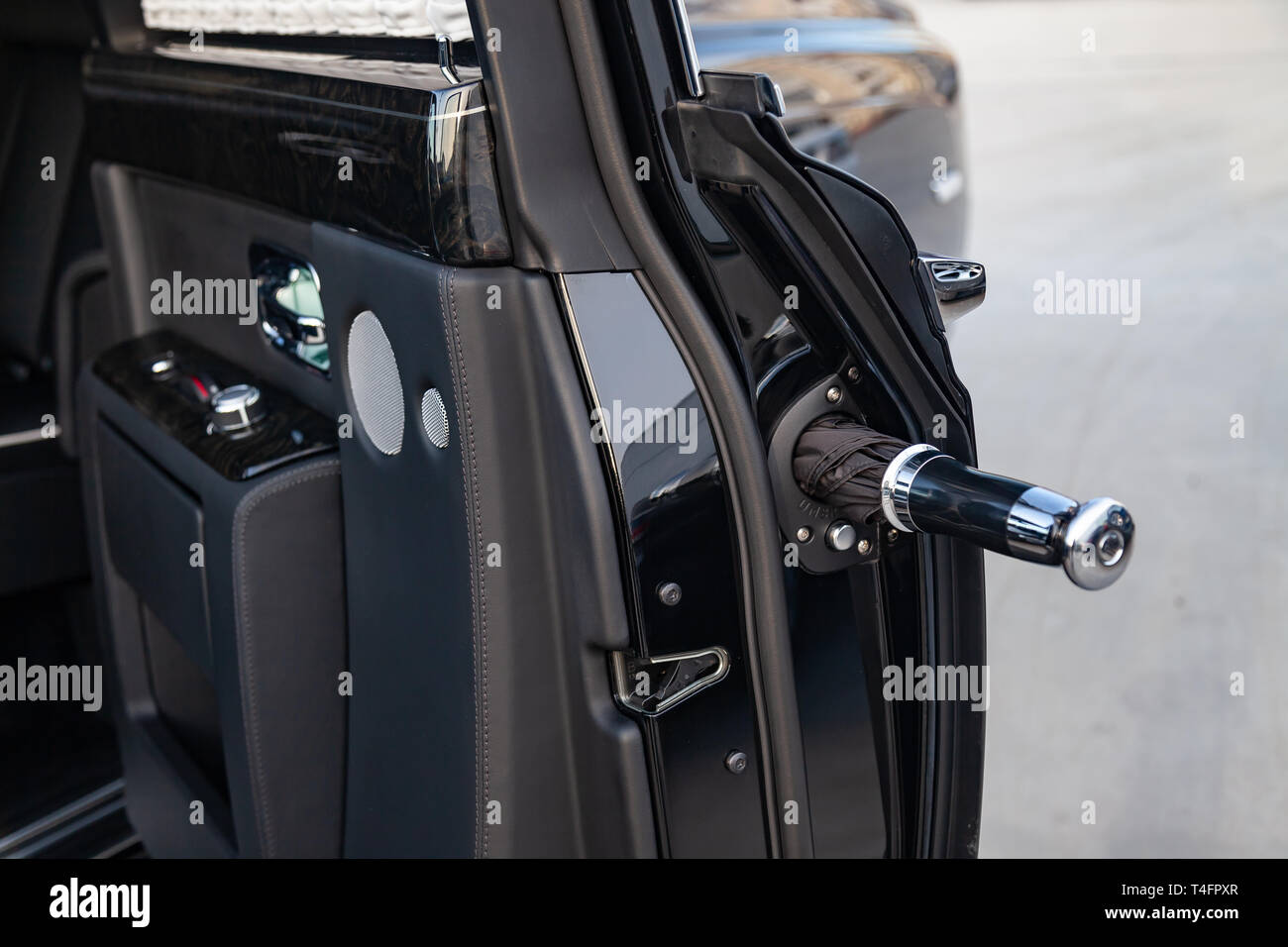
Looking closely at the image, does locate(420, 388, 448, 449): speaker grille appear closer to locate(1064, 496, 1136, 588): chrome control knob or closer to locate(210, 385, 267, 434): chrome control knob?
locate(210, 385, 267, 434): chrome control knob

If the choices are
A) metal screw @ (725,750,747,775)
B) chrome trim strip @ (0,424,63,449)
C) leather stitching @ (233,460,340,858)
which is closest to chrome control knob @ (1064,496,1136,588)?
metal screw @ (725,750,747,775)

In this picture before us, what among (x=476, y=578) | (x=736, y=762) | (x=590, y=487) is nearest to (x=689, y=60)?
(x=590, y=487)

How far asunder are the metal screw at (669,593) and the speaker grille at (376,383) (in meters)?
0.29

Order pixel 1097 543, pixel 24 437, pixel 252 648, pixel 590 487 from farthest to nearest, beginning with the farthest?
pixel 24 437, pixel 252 648, pixel 590 487, pixel 1097 543

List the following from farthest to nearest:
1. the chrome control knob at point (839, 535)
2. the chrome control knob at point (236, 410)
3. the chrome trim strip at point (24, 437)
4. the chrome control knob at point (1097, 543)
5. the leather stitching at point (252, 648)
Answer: the chrome trim strip at point (24, 437), the chrome control knob at point (236, 410), the leather stitching at point (252, 648), the chrome control knob at point (839, 535), the chrome control knob at point (1097, 543)

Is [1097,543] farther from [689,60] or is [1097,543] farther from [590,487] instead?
[689,60]

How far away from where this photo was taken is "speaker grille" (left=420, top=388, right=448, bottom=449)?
979 mm

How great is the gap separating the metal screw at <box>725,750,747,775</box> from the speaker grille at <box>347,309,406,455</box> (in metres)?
0.42

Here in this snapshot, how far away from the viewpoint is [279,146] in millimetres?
1185

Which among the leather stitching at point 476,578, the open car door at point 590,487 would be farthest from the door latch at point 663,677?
the leather stitching at point 476,578

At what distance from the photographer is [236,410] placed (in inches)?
51.7

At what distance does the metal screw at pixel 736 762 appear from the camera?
40.4 inches

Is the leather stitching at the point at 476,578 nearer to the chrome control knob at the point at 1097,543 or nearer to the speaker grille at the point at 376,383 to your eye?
the speaker grille at the point at 376,383

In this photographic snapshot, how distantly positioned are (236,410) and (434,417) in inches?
17.0
